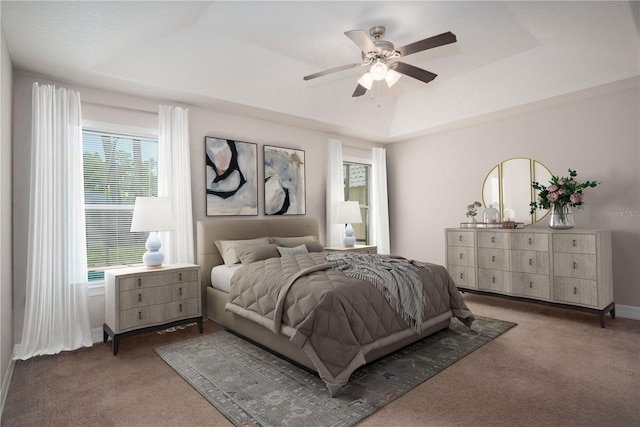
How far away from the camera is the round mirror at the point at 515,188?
16.2 feet

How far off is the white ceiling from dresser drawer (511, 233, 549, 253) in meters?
1.69

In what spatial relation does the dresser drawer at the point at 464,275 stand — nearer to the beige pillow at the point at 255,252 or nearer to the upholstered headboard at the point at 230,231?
the upholstered headboard at the point at 230,231

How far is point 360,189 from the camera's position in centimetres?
672

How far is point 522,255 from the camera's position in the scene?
448 centimetres

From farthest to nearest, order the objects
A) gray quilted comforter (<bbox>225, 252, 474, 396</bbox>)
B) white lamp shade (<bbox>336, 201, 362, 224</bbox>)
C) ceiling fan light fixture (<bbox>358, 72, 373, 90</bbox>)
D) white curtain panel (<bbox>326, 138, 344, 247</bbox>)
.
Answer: white curtain panel (<bbox>326, 138, 344, 247</bbox>) < white lamp shade (<bbox>336, 201, 362, 224</bbox>) < ceiling fan light fixture (<bbox>358, 72, 373, 90</bbox>) < gray quilted comforter (<bbox>225, 252, 474, 396</bbox>)

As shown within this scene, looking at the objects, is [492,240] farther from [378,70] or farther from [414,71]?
[378,70]

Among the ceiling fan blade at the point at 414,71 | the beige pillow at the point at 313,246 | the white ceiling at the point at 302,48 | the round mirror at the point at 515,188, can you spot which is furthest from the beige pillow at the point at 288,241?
the round mirror at the point at 515,188

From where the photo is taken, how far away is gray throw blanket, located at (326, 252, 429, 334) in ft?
9.91

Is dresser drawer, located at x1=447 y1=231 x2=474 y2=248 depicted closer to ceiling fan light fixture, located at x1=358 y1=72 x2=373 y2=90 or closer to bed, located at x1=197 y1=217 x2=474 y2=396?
bed, located at x1=197 y1=217 x2=474 y2=396

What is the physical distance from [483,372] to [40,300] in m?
3.92

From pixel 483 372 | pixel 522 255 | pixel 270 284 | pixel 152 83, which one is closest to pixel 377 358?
pixel 483 372

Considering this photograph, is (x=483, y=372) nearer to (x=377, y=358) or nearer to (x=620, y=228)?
(x=377, y=358)

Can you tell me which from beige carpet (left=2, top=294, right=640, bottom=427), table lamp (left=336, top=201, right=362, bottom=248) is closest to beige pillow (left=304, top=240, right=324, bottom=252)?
table lamp (left=336, top=201, right=362, bottom=248)

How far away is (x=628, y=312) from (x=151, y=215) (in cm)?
540
